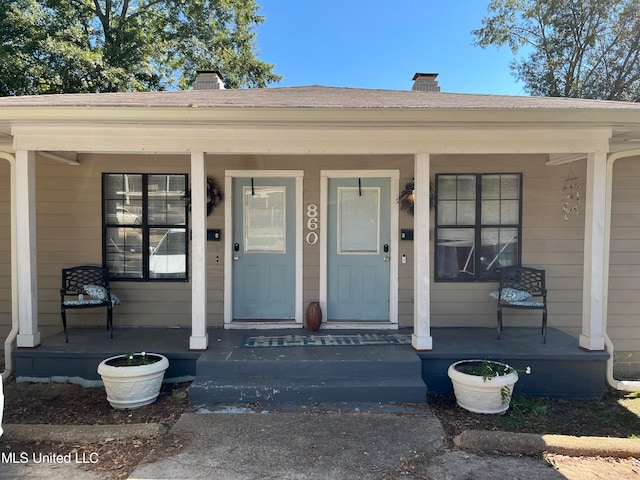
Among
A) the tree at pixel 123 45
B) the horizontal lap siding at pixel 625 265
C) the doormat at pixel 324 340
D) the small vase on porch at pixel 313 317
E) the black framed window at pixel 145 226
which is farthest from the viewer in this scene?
the tree at pixel 123 45

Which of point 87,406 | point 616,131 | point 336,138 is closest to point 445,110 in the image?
point 336,138

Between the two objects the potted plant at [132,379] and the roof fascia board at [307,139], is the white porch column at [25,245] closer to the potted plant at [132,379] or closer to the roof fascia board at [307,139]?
the roof fascia board at [307,139]

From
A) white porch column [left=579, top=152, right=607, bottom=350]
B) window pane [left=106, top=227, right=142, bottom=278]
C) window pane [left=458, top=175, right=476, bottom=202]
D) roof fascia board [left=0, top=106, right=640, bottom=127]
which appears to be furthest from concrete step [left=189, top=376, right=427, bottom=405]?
window pane [left=458, top=175, right=476, bottom=202]

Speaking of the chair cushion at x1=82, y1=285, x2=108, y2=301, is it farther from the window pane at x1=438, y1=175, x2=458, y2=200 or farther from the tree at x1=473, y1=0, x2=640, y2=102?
the tree at x1=473, y1=0, x2=640, y2=102

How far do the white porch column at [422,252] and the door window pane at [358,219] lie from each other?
3.52ft

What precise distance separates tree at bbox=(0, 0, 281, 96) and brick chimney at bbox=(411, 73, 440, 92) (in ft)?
30.1

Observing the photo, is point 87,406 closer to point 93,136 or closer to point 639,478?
point 93,136

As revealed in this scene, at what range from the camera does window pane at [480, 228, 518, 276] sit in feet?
17.0

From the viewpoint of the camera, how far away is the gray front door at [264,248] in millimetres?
5160

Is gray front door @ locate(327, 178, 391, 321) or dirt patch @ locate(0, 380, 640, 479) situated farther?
gray front door @ locate(327, 178, 391, 321)

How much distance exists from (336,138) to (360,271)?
1.72m

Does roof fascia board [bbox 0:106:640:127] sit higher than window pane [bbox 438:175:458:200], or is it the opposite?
roof fascia board [bbox 0:106:640:127]

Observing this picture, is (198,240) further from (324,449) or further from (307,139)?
(324,449)

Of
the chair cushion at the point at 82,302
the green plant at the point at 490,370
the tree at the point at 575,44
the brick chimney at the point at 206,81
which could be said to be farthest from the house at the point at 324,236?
the tree at the point at 575,44
